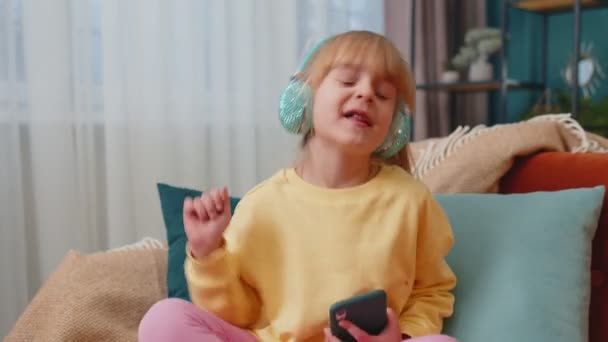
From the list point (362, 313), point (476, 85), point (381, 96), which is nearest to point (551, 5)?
point (476, 85)

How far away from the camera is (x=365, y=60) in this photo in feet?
3.17

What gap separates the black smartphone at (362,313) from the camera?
2.82ft

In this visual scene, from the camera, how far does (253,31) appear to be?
206 cm

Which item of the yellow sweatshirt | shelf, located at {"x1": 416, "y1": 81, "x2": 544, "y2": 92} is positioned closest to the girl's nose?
the yellow sweatshirt

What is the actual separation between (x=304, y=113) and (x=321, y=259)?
232 mm

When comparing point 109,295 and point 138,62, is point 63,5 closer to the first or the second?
point 138,62

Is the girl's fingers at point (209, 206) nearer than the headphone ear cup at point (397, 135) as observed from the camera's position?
Yes

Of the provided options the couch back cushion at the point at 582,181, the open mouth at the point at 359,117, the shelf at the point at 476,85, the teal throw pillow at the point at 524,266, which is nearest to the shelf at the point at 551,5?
the shelf at the point at 476,85

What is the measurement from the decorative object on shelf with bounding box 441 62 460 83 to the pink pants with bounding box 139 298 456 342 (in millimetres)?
1964

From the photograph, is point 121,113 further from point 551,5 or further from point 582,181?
point 551,5

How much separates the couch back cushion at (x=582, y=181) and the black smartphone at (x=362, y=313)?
0.46 metres

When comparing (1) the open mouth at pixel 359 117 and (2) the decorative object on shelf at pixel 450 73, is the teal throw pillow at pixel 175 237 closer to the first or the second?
(1) the open mouth at pixel 359 117

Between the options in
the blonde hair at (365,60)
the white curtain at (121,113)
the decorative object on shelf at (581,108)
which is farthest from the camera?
the decorative object on shelf at (581,108)

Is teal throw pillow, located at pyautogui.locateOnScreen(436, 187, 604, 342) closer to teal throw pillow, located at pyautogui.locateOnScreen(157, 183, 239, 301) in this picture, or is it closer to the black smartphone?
the black smartphone
